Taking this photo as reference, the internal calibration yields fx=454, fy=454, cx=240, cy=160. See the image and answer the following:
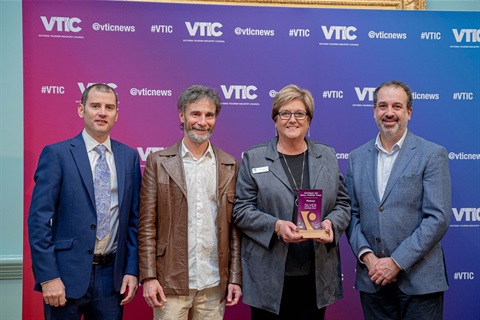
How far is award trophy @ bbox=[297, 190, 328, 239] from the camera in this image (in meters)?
2.25

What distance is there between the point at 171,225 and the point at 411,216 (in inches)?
50.5

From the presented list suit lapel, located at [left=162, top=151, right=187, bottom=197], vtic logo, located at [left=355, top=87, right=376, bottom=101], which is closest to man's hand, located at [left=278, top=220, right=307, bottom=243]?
suit lapel, located at [left=162, top=151, right=187, bottom=197]

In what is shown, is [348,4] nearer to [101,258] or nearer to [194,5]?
[194,5]

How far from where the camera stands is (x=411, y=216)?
243 cm

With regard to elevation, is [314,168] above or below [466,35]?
below

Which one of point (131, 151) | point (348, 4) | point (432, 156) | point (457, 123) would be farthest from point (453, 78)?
point (131, 151)

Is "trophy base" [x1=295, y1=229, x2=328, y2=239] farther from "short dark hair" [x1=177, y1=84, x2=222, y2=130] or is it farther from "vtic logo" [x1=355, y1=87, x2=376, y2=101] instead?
"vtic logo" [x1=355, y1=87, x2=376, y2=101]

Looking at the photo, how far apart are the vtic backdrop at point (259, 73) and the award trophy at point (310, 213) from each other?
1.39 metres

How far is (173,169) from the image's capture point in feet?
7.98

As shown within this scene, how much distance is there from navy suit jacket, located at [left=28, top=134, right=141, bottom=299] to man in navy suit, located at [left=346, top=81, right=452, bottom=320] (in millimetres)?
1310

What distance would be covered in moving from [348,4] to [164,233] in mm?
2766

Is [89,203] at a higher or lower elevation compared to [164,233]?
higher

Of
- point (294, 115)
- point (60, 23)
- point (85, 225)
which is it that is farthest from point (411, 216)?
point (60, 23)

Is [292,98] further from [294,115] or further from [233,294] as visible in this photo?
[233,294]
